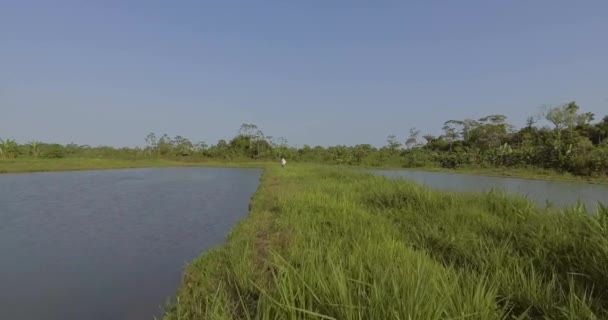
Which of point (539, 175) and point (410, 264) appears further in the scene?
point (539, 175)

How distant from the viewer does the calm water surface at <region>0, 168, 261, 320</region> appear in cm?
467

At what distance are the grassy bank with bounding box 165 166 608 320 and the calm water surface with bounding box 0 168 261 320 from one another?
41.5 inches

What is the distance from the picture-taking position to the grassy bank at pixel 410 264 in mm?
2252

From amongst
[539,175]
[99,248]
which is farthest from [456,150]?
[99,248]

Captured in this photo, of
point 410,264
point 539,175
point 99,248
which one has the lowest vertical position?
point 99,248

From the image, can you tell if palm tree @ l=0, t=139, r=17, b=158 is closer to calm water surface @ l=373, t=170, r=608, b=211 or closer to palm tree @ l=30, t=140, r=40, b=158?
palm tree @ l=30, t=140, r=40, b=158

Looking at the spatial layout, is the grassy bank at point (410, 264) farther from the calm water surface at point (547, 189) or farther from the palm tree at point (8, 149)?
the palm tree at point (8, 149)

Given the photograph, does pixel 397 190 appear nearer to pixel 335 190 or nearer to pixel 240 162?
pixel 335 190

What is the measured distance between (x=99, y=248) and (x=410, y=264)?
6551 millimetres

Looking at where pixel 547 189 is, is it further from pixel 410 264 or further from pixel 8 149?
pixel 8 149

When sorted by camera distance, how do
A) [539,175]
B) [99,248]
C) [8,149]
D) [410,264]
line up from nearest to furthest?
[410,264], [99,248], [539,175], [8,149]

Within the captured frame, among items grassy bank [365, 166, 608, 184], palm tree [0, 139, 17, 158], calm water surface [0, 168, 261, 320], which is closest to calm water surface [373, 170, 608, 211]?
grassy bank [365, 166, 608, 184]

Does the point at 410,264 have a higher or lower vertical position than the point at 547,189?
higher

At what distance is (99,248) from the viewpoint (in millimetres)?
7133
